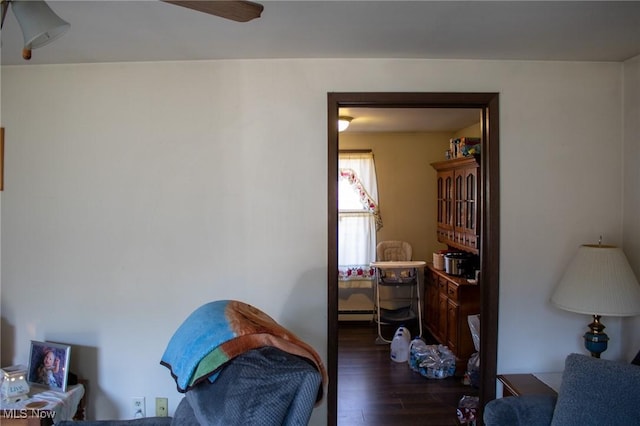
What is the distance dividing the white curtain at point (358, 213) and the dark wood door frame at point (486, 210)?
8.65ft

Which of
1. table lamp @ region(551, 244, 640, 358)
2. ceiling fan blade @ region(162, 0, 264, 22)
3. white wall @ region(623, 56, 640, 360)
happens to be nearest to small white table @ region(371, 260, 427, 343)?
white wall @ region(623, 56, 640, 360)

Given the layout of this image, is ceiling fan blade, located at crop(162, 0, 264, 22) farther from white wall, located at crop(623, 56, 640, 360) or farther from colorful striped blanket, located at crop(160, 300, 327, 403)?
white wall, located at crop(623, 56, 640, 360)

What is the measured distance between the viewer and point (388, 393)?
3.28 meters

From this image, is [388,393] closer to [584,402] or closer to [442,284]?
[442,284]

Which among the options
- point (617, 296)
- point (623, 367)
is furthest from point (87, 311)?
point (617, 296)

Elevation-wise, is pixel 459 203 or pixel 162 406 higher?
pixel 459 203

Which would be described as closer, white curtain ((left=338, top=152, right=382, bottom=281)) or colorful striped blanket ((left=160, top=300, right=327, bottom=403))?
colorful striped blanket ((left=160, top=300, right=327, bottom=403))

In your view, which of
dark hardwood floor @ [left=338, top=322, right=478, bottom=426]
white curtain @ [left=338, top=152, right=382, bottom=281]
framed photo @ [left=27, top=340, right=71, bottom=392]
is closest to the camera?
framed photo @ [left=27, top=340, right=71, bottom=392]

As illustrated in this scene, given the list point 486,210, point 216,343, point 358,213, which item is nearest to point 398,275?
point 358,213

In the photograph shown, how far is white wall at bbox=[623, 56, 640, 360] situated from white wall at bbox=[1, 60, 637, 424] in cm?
5

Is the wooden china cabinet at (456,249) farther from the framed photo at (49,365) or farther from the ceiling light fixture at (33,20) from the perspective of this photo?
the ceiling light fixture at (33,20)

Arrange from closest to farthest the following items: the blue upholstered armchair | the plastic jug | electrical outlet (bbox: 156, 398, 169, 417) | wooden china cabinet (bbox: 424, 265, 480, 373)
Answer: the blue upholstered armchair
electrical outlet (bbox: 156, 398, 169, 417)
wooden china cabinet (bbox: 424, 265, 480, 373)
the plastic jug

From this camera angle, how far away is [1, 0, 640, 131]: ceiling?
5.48ft

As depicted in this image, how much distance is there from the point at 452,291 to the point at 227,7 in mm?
3265
